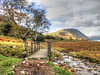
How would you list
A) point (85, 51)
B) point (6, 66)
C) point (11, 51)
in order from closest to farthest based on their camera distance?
point (6, 66)
point (11, 51)
point (85, 51)

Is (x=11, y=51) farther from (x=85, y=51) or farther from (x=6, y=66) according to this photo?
(x=85, y=51)

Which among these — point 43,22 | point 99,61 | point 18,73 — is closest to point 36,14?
point 43,22

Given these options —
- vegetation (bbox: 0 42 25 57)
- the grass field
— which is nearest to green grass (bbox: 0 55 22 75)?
vegetation (bbox: 0 42 25 57)

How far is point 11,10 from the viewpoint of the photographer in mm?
11336

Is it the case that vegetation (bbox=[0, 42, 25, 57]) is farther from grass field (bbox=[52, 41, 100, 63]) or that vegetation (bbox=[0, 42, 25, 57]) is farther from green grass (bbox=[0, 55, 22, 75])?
grass field (bbox=[52, 41, 100, 63])

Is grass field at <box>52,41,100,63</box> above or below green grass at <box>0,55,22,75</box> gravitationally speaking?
below

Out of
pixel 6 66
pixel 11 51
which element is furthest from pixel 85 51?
pixel 6 66

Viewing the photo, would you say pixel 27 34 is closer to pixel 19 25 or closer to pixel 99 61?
pixel 19 25

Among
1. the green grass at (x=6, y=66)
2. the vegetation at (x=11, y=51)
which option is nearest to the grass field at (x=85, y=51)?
the vegetation at (x=11, y=51)

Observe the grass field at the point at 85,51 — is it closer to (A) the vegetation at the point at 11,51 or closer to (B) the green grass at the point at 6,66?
(A) the vegetation at the point at 11,51

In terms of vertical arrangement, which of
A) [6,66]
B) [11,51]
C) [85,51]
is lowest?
[85,51]

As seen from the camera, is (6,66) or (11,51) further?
(11,51)

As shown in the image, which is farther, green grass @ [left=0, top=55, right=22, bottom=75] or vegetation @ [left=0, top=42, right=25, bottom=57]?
vegetation @ [left=0, top=42, right=25, bottom=57]

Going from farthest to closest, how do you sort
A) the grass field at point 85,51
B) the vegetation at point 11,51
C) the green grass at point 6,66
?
the grass field at point 85,51 → the vegetation at point 11,51 → the green grass at point 6,66
